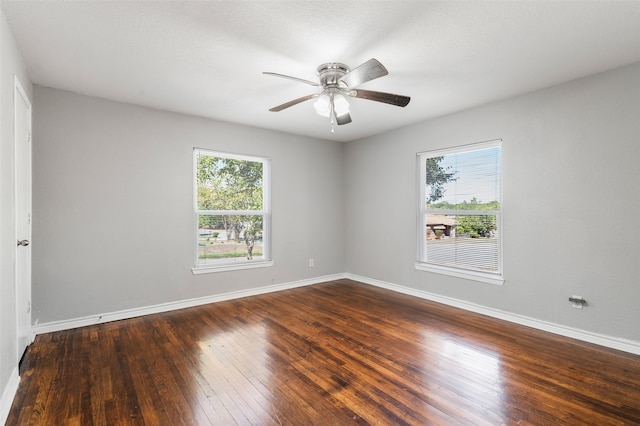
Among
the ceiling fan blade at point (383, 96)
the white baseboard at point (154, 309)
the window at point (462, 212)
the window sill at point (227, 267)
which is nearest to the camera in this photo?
the ceiling fan blade at point (383, 96)

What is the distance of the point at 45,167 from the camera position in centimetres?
314

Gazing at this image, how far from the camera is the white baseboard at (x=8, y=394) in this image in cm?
Result: 178

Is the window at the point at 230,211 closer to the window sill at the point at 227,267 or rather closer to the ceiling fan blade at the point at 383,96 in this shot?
the window sill at the point at 227,267

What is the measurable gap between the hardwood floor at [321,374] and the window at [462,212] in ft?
2.52

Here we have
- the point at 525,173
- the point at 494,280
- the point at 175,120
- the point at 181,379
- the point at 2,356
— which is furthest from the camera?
the point at 175,120

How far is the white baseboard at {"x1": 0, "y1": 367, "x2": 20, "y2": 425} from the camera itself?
1776 mm

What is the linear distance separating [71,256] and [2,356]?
5.36ft

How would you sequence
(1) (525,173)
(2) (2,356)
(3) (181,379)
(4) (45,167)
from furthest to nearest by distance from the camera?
1. (1) (525,173)
2. (4) (45,167)
3. (3) (181,379)
4. (2) (2,356)

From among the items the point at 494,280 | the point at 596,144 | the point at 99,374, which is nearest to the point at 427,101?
the point at 596,144

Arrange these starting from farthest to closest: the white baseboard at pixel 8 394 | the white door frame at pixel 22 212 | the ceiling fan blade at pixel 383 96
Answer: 1. the ceiling fan blade at pixel 383 96
2. the white door frame at pixel 22 212
3. the white baseboard at pixel 8 394

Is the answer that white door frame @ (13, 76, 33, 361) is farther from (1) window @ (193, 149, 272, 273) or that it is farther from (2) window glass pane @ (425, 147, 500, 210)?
(2) window glass pane @ (425, 147, 500, 210)

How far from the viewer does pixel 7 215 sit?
198cm

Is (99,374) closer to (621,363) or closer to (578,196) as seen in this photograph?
(621,363)

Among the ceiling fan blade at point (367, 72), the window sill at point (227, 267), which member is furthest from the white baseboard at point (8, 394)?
the ceiling fan blade at point (367, 72)
